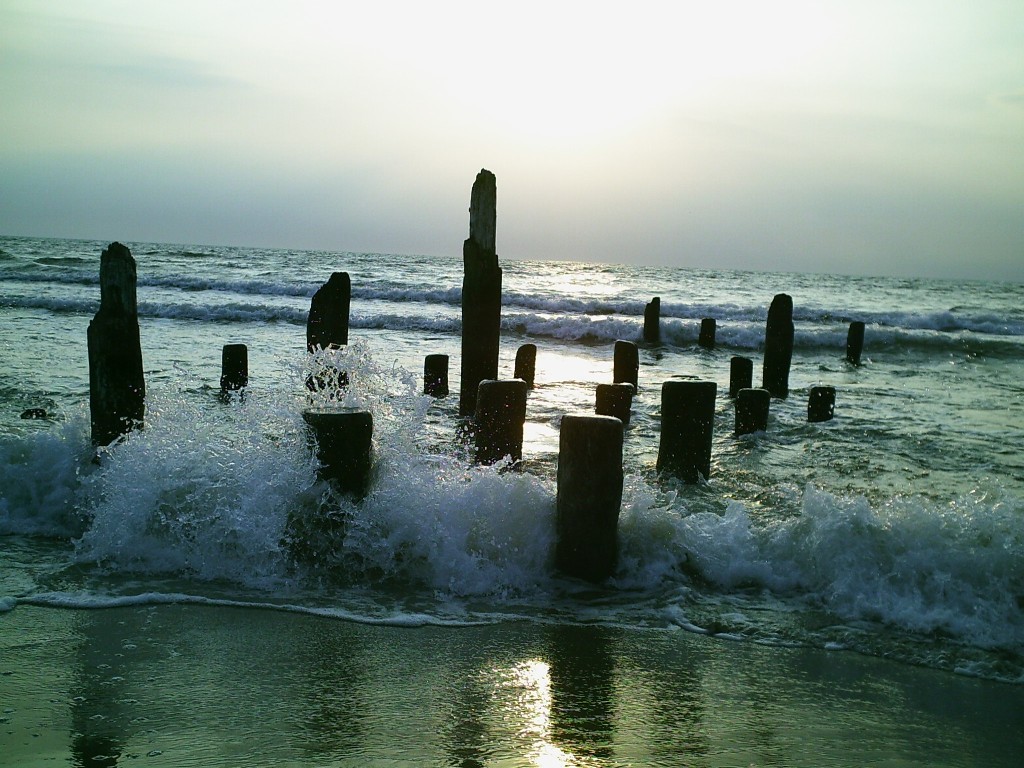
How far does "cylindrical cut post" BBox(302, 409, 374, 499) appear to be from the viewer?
17.0ft

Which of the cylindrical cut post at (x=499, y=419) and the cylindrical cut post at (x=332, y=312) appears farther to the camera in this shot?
the cylindrical cut post at (x=332, y=312)

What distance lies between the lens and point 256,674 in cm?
367

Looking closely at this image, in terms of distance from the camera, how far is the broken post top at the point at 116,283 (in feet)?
19.3

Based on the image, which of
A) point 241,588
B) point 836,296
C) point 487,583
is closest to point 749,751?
point 487,583

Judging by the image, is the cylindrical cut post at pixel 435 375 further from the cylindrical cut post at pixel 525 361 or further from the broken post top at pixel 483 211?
the broken post top at pixel 483 211

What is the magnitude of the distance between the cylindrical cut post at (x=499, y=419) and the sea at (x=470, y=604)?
63 centimetres

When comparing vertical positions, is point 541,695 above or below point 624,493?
below

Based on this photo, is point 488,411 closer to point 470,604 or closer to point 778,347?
point 470,604

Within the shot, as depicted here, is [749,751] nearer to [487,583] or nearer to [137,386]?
[487,583]

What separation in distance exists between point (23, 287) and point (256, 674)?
31.6 m

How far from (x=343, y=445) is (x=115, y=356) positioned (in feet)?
6.41

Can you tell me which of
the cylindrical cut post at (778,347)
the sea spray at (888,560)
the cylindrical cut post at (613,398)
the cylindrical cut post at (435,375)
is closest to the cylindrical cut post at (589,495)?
the sea spray at (888,560)

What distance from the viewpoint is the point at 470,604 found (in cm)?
481

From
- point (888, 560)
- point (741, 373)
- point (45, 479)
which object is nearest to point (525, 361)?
point (741, 373)
